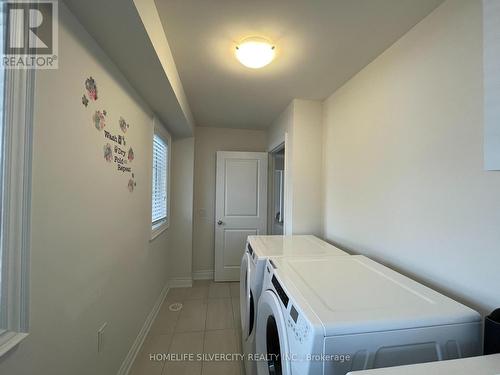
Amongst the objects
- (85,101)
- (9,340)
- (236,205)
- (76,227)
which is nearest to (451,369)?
(9,340)

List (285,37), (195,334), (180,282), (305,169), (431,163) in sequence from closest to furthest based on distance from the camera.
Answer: (431,163)
(285,37)
(195,334)
(305,169)
(180,282)

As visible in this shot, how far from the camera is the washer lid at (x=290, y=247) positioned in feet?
4.94

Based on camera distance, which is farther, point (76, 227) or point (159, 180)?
point (159, 180)

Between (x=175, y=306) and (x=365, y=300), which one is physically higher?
(x=365, y=300)

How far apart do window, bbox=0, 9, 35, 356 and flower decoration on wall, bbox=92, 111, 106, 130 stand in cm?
42

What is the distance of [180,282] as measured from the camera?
10.1 ft

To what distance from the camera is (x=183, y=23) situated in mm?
1264

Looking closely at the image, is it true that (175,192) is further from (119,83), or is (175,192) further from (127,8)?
(127,8)

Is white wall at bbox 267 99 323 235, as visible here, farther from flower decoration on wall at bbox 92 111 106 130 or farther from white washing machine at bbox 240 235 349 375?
flower decoration on wall at bbox 92 111 106 130

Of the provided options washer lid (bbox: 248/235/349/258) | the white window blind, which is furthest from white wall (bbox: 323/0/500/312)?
the white window blind

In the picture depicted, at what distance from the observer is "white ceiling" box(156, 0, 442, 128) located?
3.74ft

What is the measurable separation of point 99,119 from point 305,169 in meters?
1.78

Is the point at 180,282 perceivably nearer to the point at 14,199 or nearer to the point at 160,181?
the point at 160,181
